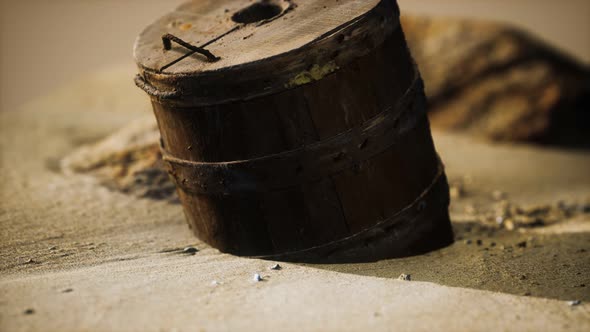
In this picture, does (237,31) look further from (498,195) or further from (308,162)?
(498,195)

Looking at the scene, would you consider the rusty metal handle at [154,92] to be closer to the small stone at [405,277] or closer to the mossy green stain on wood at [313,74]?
the mossy green stain on wood at [313,74]

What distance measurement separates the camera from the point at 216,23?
132 inches

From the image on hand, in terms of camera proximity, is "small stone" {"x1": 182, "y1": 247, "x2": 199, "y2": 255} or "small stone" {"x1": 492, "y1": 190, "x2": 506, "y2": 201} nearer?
"small stone" {"x1": 182, "y1": 247, "x2": 199, "y2": 255}

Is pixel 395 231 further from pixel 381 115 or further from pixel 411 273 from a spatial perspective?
pixel 381 115

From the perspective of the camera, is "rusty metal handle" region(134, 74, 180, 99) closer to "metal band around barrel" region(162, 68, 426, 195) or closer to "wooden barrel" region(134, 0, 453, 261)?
"wooden barrel" region(134, 0, 453, 261)

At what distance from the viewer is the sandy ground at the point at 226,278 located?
2467 millimetres

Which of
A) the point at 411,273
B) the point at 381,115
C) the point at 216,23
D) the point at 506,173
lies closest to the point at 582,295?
the point at 411,273

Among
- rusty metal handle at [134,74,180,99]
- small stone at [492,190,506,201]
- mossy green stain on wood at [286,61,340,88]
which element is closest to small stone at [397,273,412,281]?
mossy green stain on wood at [286,61,340,88]

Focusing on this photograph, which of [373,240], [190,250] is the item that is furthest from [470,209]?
[190,250]

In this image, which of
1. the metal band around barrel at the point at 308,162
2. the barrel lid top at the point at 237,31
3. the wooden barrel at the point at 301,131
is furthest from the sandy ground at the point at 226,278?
the barrel lid top at the point at 237,31

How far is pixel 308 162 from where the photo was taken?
9.37 ft

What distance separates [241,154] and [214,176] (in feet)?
0.63

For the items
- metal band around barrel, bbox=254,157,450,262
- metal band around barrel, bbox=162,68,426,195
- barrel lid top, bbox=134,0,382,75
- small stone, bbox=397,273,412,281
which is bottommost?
small stone, bbox=397,273,412,281

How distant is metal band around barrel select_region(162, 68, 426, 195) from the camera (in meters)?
2.85
